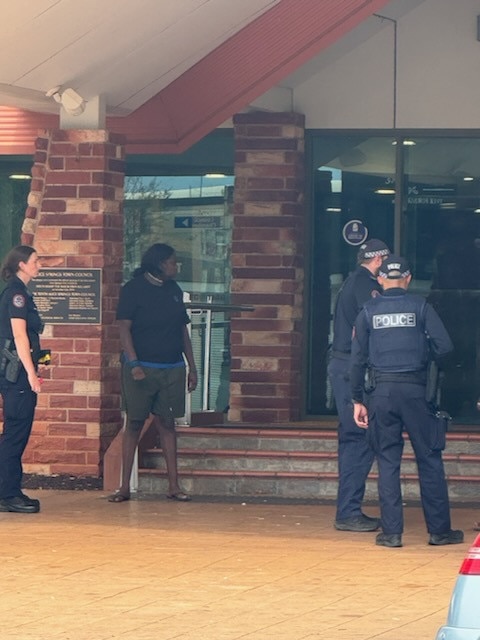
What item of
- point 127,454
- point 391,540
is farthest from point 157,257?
point 391,540

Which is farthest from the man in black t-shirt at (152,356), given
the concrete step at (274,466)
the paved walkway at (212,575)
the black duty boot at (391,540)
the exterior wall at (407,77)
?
the exterior wall at (407,77)

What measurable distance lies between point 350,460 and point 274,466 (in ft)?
6.64

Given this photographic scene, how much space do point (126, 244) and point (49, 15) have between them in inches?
177

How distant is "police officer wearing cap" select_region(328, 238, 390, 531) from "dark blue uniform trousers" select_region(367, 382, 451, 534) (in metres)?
Answer: 0.65

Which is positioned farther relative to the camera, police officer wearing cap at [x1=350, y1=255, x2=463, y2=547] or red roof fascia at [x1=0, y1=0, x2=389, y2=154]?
red roof fascia at [x1=0, y1=0, x2=389, y2=154]

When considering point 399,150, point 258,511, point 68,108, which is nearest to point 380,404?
point 258,511

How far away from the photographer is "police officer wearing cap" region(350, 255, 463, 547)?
10344mm

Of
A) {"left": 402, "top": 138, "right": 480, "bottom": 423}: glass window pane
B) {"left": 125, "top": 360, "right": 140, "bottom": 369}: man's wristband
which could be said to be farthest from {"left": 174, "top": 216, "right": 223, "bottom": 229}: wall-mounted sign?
{"left": 125, "top": 360, "right": 140, "bottom": 369}: man's wristband

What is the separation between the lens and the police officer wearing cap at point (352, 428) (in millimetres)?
11070

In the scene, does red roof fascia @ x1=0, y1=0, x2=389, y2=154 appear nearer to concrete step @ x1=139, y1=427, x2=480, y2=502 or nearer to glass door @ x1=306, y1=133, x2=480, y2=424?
glass door @ x1=306, y1=133, x2=480, y2=424

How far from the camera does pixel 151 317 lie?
1231 cm

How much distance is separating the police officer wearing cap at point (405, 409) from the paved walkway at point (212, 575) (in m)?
0.25

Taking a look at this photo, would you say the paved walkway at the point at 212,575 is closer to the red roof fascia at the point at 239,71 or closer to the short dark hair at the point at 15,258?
the short dark hair at the point at 15,258

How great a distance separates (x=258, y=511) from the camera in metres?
12.1
